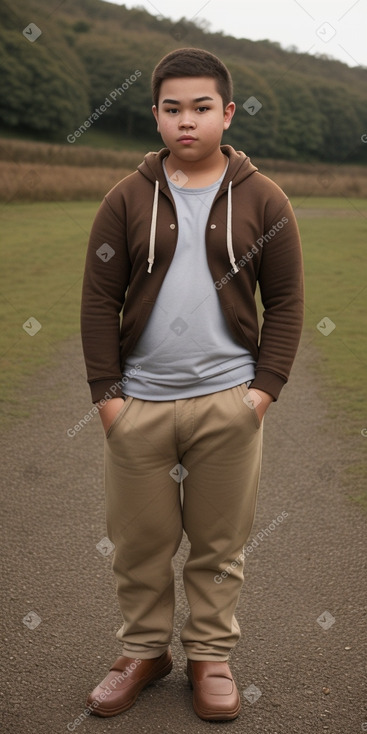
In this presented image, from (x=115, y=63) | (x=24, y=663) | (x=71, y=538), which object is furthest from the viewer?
(x=115, y=63)

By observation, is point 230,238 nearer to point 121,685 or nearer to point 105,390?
point 105,390

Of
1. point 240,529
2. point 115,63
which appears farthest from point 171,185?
point 115,63

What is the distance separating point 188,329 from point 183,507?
587 mm

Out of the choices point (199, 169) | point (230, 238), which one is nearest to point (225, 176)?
point (199, 169)

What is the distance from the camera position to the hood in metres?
2.49

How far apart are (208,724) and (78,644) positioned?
64 centimetres

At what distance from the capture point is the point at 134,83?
114 ft

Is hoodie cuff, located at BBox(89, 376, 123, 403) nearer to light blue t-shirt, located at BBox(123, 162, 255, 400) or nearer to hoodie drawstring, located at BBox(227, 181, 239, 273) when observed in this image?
light blue t-shirt, located at BBox(123, 162, 255, 400)

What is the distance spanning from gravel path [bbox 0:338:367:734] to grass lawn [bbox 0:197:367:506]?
686 mm

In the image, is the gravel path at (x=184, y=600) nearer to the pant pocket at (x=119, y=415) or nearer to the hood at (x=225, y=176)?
the pant pocket at (x=119, y=415)

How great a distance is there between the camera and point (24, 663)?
116 inches

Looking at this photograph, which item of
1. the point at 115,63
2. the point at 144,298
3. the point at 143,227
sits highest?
the point at 143,227

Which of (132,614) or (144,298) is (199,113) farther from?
(132,614)

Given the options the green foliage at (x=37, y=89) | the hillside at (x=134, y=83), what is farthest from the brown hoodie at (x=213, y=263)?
the green foliage at (x=37, y=89)
